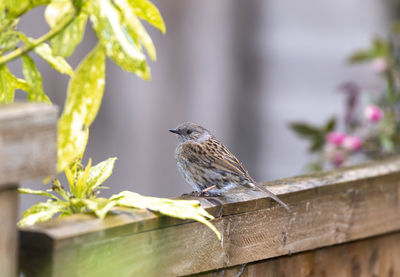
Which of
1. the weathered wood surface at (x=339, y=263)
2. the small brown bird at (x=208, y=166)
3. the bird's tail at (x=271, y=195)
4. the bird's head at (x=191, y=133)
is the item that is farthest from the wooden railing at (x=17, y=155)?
the bird's head at (x=191, y=133)

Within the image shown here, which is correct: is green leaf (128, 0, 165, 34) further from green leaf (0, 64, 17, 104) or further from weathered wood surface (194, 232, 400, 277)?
weathered wood surface (194, 232, 400, 277)

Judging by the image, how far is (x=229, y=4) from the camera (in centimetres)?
593

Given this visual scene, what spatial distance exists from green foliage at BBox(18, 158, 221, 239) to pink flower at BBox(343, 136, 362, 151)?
5.40 feet

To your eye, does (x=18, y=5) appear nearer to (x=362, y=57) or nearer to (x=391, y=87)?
(x=391, y=87)

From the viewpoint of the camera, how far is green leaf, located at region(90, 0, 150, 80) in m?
1.34

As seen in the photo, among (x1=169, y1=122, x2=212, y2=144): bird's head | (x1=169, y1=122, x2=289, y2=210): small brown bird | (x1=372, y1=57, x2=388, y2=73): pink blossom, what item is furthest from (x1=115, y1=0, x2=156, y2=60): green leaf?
(x1=372, y1=57, x2=388, y2=73): pink blossom

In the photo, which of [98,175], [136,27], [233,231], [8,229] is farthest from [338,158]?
[8,229]

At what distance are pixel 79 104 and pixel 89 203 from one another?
11.4 inches

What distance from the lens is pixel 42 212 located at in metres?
1.55

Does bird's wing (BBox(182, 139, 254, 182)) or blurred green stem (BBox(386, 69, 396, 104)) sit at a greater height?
blurred green stem (BBox(386, 69, 396, 104))

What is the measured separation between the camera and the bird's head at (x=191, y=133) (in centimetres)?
305

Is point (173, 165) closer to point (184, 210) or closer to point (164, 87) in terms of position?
point (164, 87)

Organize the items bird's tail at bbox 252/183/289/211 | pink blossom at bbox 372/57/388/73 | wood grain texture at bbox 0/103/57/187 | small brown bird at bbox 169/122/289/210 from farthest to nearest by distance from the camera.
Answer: pink blossom at bbox 372/57/388/73 → small brown bird at bbox 169/122/289/210 → bird's tail at bbox 252/183/289/211 → wood grain texture at bbox 0/103/57/187

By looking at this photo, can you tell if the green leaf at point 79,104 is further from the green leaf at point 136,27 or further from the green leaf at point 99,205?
the green leaf at point 99,205
